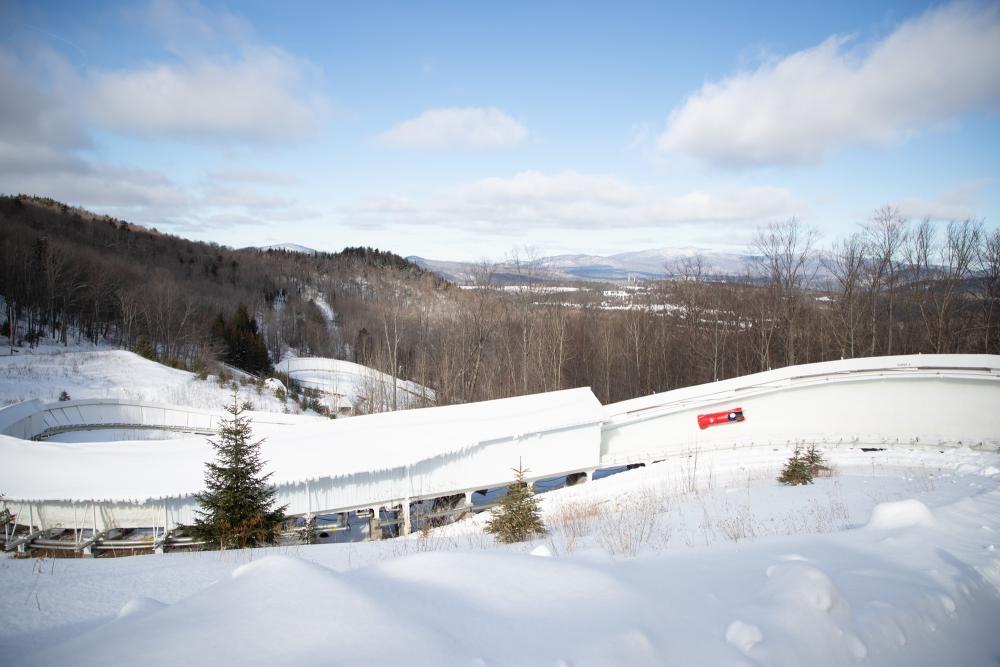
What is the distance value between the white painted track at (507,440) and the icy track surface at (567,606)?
6.70 meters

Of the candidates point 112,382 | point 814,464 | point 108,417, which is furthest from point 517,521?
point 112,382

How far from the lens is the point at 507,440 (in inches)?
542

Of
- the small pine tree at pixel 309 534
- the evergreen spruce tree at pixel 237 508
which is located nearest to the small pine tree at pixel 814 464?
the small pine tree at pixel 309 534

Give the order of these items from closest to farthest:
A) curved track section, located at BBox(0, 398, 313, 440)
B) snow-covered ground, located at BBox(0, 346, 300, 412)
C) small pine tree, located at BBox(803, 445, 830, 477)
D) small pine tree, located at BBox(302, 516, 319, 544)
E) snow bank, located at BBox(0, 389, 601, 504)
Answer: small pine tree, located at BBox(803, 445, 830, 477) < small pine tree, located at BBox(302, 516, 319, 544) < snow bank, located at BBox(0, 389, 601, 504) < curved track section, located at BBox(0, 398, 313, 440) < snow-covered ground, located at BBox(0, 346, 300, 412)

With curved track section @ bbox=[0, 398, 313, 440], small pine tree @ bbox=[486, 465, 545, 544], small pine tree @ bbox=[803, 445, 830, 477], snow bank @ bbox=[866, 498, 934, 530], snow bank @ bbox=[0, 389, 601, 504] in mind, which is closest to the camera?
snow bank @ bbox=[866, 498, 934, 530]

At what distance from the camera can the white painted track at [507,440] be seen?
11.2 metres

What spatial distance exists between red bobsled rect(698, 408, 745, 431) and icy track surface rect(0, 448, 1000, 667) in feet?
32.3

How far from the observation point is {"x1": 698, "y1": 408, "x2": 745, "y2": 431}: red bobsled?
15000 mm

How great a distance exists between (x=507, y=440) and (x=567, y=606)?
36.4 ft

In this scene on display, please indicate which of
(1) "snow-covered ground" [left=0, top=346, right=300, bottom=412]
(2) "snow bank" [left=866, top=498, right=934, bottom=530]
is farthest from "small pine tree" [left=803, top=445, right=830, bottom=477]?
(1) "snow-covered ground" [left=0, top=346, right=300, bottom=412]

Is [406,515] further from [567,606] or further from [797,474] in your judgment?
[567,606]

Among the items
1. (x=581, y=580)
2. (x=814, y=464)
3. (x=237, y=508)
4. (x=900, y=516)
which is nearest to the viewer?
(x=581, y=580)

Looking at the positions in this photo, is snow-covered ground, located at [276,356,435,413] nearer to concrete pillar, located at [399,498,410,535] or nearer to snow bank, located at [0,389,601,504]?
snow bank, located at [0,389,601,504]

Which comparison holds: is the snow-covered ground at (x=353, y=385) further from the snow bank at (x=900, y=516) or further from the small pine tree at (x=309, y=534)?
the snow bank at (x=900, y=516)
